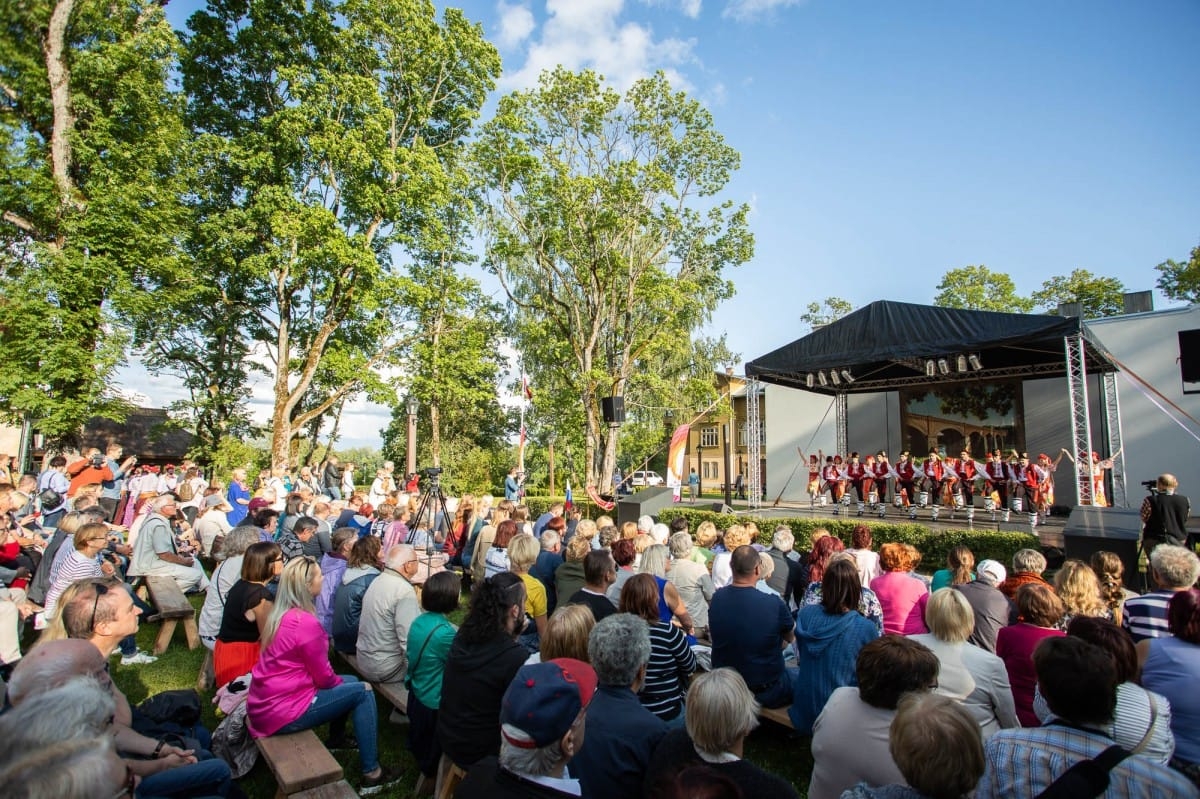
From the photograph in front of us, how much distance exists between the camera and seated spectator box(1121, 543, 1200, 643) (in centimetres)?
321

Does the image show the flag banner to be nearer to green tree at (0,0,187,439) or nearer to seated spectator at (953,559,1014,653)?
seated spectator at (953,559,1014,653)

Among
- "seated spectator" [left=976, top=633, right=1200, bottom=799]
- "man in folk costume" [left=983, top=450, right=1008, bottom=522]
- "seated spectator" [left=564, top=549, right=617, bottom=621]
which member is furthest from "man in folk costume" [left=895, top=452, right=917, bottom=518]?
"seated spectator" [left=976, top=633, right=1200, bottom=799]

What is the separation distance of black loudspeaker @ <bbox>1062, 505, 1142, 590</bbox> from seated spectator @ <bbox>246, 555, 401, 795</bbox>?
7.84 metres

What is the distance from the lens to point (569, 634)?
280 centimetres

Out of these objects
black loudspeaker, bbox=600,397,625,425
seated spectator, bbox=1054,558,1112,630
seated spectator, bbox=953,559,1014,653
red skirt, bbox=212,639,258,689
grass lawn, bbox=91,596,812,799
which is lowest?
grass lawn, bbox=91,596,812,799

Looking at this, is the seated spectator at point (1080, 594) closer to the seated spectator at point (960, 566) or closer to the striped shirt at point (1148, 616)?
the striped shirt at point (1148, 616)

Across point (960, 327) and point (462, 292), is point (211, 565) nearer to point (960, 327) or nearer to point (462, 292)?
point (960, 327)

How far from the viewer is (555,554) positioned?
224 inches

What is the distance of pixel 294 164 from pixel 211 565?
46.0 feet

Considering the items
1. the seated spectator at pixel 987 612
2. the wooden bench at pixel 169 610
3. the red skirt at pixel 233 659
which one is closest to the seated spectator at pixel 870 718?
the seated spectator at pixel 987 612

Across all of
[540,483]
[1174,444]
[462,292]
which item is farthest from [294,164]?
[1174,444]

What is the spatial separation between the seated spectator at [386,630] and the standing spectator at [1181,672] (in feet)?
12.3

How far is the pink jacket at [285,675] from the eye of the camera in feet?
10.7

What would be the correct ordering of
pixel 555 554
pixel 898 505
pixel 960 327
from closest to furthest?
pixel 555 554
pixel 960 327
pixel 898 505
